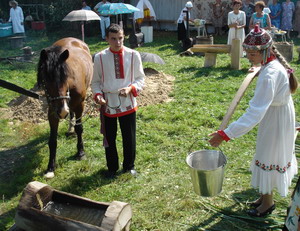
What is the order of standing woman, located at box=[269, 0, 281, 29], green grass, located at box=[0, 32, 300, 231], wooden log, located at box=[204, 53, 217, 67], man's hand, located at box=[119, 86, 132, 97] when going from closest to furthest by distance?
green grass, located at box=[0, 32, 300, 231] < man's hand, located at box=[119, 86, 132, 97] < wooden log, located at box=[204, 53, 217, 67] < standing woman, located at box=[269, 0, 281, 29]

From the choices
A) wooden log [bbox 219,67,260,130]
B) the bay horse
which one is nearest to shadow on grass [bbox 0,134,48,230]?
the bay horse

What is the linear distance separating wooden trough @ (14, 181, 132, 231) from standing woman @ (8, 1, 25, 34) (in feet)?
52.9

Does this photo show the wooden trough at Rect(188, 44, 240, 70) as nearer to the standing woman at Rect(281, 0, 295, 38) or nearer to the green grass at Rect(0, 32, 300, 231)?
the green grass at Rect(0, 32, 300, 231)

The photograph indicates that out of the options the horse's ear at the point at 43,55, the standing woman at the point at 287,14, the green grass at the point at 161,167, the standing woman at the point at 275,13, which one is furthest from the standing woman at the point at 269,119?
the standing woman at the point at 287,14

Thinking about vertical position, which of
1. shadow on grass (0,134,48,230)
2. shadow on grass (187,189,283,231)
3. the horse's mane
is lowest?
shadow on grass (0,134,48,230)

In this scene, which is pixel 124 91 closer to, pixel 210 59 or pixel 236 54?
pixel 236 54

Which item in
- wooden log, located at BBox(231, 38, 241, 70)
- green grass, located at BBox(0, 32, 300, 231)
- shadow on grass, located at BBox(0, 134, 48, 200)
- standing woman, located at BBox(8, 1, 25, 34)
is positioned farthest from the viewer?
standing woman, located at BBox(8, 1, 25, 34)

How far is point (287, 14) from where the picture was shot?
15633 mm

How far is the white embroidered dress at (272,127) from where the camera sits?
2.98m

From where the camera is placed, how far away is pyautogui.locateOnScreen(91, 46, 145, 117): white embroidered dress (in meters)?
4.29

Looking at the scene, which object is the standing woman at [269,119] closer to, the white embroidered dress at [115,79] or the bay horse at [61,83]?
the white embroidered dress at [115,79]

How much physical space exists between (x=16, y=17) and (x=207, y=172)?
17066mm

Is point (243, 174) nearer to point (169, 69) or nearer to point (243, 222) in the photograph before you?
point (243, 222)

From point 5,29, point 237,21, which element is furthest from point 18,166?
point 5,29
